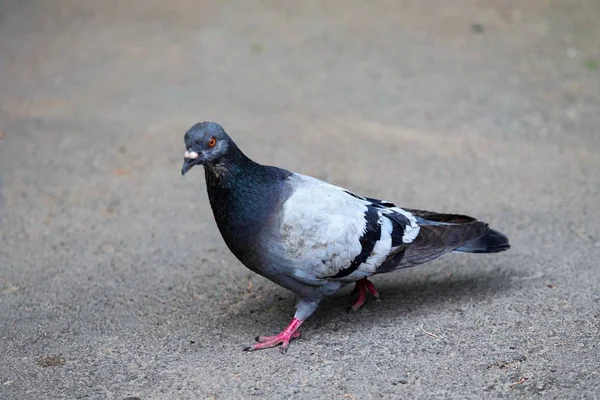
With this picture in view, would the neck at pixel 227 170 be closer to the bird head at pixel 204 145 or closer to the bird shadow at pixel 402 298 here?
the bird head at pixel 204 145

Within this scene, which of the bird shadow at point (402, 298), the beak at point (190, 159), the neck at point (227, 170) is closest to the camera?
the beak at point (190, 159)

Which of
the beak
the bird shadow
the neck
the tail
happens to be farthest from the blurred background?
the beak

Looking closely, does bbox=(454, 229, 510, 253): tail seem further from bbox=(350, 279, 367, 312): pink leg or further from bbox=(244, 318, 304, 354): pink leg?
bbox=(244, 318, 304, 354): pink leg

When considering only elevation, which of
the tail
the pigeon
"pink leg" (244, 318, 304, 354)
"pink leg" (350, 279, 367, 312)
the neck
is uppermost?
the neck

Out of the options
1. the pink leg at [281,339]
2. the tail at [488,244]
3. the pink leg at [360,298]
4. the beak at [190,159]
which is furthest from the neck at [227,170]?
the tail at [488,244]

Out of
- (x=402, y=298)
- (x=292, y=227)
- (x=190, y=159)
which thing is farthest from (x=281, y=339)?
(x=190, y=159)

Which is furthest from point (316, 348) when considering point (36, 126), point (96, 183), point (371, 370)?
point (36, 126)

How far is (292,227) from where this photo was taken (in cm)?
407

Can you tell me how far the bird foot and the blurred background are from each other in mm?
100

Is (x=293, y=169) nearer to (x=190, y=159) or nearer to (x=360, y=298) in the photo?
(x=360, y=298)

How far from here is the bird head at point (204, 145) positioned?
399cm

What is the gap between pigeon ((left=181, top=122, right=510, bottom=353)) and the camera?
4066mm

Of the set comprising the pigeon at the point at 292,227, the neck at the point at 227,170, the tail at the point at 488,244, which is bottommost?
the tail at the point at 488,244

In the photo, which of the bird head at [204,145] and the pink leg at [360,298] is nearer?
the bird head at [204,145]
